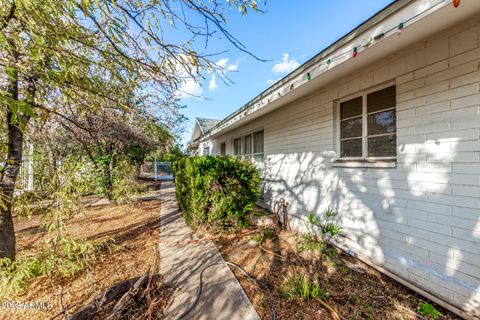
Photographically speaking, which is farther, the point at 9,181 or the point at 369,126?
the point at 369,126

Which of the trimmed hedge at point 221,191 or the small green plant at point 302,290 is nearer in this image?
the small green plant at point 302,290

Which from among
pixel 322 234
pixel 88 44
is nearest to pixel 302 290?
pixel 322 234

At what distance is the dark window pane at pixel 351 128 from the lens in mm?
3510

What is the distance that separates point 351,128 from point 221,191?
2756 millimetres

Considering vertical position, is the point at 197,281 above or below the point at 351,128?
below

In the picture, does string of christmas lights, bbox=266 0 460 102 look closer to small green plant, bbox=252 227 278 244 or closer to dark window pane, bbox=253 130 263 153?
small green plant, bbox=252 227 278 244

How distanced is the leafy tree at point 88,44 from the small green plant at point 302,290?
8.94 ft

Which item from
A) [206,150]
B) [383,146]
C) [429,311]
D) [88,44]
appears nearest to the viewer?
[88,44]

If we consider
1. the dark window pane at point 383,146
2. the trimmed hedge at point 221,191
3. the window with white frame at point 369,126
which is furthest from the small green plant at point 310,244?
the dark window pane at point 383,146

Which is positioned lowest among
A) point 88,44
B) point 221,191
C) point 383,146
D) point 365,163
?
point 221,191

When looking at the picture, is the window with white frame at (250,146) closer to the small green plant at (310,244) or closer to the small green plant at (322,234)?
the small green plant at (322,234)

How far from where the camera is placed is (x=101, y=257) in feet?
10.2

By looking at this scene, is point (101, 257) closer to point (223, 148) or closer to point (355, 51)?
point (355, 51)

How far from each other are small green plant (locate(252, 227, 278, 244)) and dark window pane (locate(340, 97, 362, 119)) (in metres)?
2.71
